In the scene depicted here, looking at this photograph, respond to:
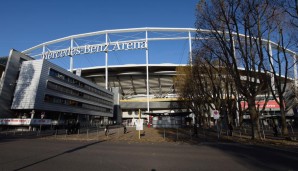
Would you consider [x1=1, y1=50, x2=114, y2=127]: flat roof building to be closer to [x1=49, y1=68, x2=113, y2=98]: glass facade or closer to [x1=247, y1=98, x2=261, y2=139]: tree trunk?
[x1=49, y1=68, x2=113, y2=98]: glass facade

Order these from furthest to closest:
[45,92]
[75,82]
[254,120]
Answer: [75,82]
[45,92]
[254,120]

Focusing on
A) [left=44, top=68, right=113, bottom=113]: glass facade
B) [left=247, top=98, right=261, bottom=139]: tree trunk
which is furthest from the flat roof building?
[left=247, top=98, right=261, bottom=139]: tree trunk

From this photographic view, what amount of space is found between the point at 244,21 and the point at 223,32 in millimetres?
1996

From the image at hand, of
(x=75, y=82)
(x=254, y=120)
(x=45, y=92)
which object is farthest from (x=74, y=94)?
(x=254, y=120)

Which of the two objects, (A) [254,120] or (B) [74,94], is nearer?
(A) [254,120]

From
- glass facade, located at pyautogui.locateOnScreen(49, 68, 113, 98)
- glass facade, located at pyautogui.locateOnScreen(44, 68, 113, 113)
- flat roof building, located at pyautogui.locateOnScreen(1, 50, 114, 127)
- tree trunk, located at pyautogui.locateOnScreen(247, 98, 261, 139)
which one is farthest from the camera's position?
glass facade, located at pyautogui.locateOnScreen(49, 68, 113, 98)

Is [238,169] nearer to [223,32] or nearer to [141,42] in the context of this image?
[223,32]

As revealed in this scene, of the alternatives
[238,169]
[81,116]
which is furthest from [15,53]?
[238,169]

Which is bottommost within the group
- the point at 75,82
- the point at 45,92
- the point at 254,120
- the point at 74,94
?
the point at 254,120

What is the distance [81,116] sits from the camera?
66812mm

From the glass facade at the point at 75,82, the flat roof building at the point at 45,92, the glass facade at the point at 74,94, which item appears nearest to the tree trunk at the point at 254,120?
the flat roof building at the point at 45,92

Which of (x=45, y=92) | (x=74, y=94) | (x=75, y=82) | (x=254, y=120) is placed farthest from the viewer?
(x=75, y=82)

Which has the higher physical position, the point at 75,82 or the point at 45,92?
the point at 75,82

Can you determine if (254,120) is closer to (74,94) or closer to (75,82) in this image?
(74,94)
